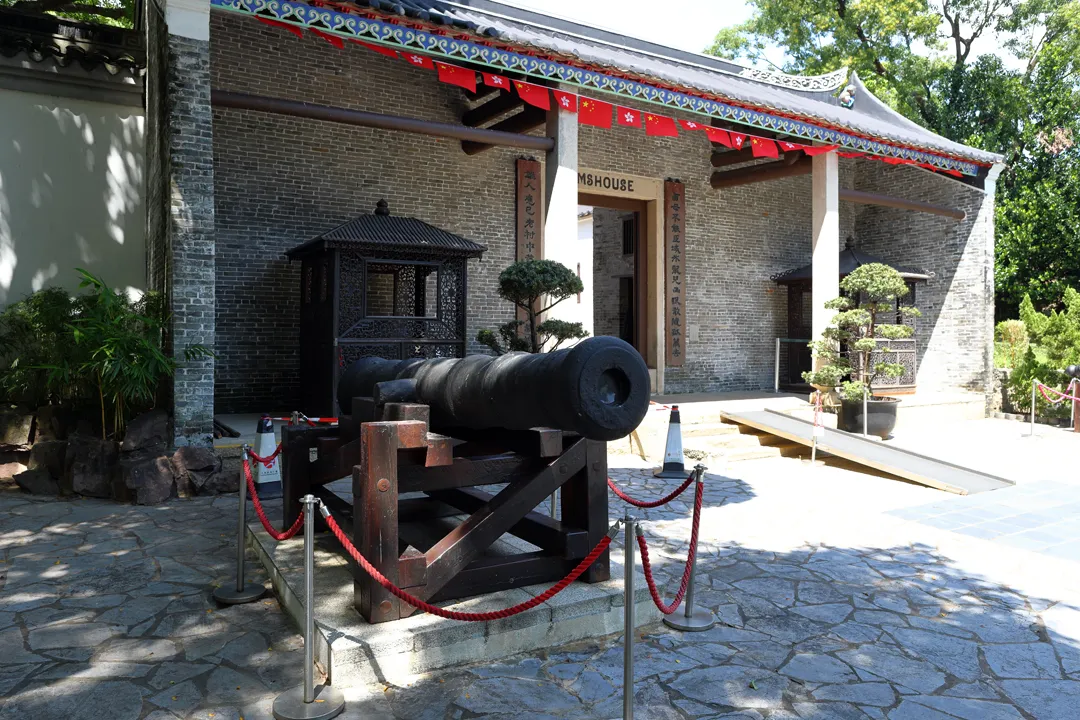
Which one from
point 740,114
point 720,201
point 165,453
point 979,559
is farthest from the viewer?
point 720,201

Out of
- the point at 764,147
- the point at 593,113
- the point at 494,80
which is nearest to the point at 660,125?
the point at 593,113

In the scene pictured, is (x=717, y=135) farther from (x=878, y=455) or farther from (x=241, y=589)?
(x=241, y=589)

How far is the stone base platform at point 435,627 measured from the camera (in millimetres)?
3316

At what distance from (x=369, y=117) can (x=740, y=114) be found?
4.78 metres

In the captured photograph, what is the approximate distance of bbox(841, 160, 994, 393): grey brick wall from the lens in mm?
13766

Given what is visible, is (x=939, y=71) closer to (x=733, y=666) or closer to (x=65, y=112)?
(x=65, y=112)

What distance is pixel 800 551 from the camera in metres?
5.47

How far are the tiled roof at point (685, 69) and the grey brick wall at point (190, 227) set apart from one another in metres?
1.66

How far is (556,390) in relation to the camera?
10.3 ft

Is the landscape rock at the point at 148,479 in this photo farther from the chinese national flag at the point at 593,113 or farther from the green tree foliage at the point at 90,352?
the chinese national flag at the point at 593,113

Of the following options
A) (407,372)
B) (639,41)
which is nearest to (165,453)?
(407,372)

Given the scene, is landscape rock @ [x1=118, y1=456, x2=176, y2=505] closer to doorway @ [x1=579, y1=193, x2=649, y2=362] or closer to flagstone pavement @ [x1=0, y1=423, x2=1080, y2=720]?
flagstone pavement @ [x1=0, y1=423, x2=1080, y2=720]

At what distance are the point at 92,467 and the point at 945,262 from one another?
45.3 feet

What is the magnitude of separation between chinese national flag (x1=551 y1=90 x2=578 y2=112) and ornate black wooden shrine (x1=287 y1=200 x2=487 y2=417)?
6.36ft
